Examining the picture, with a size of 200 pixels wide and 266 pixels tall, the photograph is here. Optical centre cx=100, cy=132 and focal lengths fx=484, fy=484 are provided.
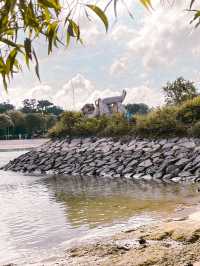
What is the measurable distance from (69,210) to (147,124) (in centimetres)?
1357

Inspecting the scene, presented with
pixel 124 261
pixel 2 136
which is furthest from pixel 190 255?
pixel 2 136

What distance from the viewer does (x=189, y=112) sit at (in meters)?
24.5

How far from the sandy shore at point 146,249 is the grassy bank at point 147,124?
51.9 feet

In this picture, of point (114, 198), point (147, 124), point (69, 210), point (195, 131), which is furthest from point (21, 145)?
point (69, 210)

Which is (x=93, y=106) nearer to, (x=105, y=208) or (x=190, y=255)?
(x=105, y=208)

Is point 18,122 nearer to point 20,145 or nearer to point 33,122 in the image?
point 33,122

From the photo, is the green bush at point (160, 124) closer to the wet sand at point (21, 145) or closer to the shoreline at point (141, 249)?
the shoreline at point (141, 249)

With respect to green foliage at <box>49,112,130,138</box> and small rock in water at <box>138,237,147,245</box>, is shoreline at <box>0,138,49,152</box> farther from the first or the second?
small rock in water at <box>138,237,147,245</box>

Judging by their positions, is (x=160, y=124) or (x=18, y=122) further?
(x=18, y=122)

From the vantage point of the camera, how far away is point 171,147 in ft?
74.4

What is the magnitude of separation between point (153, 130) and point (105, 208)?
1295 centimetres

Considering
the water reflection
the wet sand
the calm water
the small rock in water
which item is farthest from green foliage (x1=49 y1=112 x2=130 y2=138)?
the wet sand

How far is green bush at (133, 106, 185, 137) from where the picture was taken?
79.0 feet

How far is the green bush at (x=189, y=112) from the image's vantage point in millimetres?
24406
